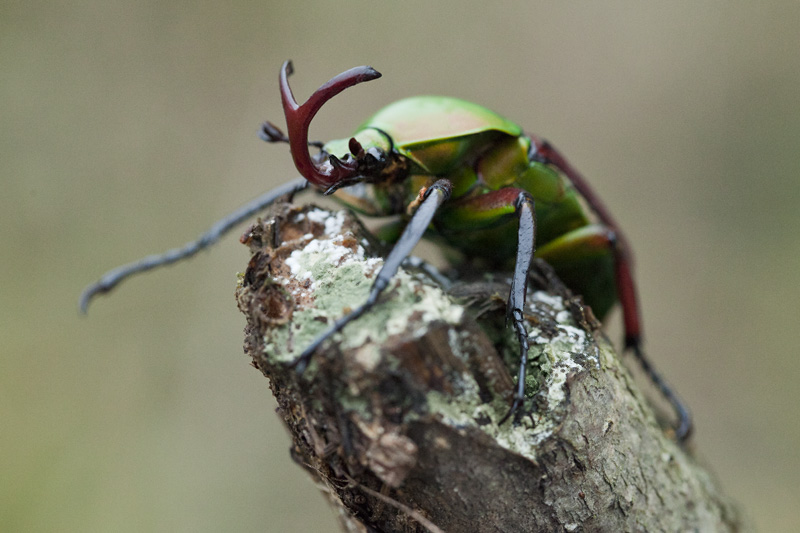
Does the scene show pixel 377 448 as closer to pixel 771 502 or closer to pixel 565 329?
pixel 565 329

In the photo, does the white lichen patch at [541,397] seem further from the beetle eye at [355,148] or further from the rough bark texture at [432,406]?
the beetle eye at [355,148]

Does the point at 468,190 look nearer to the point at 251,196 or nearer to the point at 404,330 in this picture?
the point at 404,330

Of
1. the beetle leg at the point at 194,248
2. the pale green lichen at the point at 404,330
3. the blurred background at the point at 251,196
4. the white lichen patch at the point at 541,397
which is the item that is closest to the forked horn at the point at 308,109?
the pale green lichen at the point at 404,330

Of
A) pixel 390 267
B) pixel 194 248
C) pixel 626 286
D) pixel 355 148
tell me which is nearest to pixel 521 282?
pixel 390 267

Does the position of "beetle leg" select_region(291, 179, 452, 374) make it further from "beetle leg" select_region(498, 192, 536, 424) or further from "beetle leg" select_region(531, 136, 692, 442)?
"beetle leg" select_region(531, 136, 692, 442)

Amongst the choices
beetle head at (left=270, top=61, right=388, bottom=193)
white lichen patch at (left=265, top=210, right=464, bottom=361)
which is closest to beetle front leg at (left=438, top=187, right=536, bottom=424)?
white lichen patch at (left=265, top=210, right=464, bottom=361)

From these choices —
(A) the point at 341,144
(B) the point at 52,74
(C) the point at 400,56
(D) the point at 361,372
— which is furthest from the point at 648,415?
(B) the point at 52,74

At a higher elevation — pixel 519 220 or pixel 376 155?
pixel 376 155
